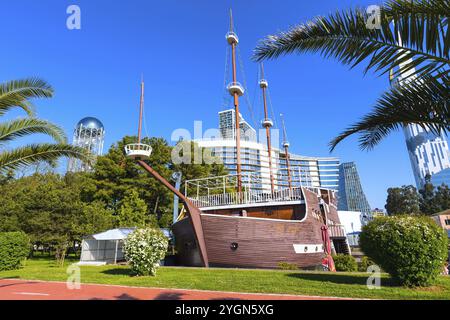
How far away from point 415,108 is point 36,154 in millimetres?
9476

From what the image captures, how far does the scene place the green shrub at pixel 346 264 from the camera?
1464 centimetres

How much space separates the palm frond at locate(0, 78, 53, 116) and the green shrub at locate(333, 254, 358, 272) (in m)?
15.1

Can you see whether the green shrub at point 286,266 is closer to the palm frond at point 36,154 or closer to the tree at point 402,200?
the palm frond at point 36,154

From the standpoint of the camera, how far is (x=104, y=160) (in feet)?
106

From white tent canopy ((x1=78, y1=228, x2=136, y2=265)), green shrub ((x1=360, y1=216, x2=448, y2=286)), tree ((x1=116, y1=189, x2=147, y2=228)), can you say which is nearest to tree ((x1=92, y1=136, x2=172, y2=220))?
tree ((x1=116, y1=189, x2=147, y2=228))

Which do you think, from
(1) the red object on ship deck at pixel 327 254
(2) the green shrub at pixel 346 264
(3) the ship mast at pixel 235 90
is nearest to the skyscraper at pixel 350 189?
(3) the ship mast at pixel 235 90

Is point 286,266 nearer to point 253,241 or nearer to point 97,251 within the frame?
point 253,241

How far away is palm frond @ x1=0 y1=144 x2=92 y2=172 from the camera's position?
806 centimetres

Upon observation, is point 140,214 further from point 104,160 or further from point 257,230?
point 257,230

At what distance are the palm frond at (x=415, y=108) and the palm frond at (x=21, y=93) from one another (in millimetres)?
8753

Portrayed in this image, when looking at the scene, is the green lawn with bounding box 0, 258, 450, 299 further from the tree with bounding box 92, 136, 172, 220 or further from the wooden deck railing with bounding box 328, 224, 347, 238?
Result: the tree with bounding box 92, 136, 172, 220

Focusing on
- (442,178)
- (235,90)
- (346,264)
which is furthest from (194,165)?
(442,178)

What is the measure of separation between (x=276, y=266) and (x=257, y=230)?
1887mm

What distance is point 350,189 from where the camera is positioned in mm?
187125
